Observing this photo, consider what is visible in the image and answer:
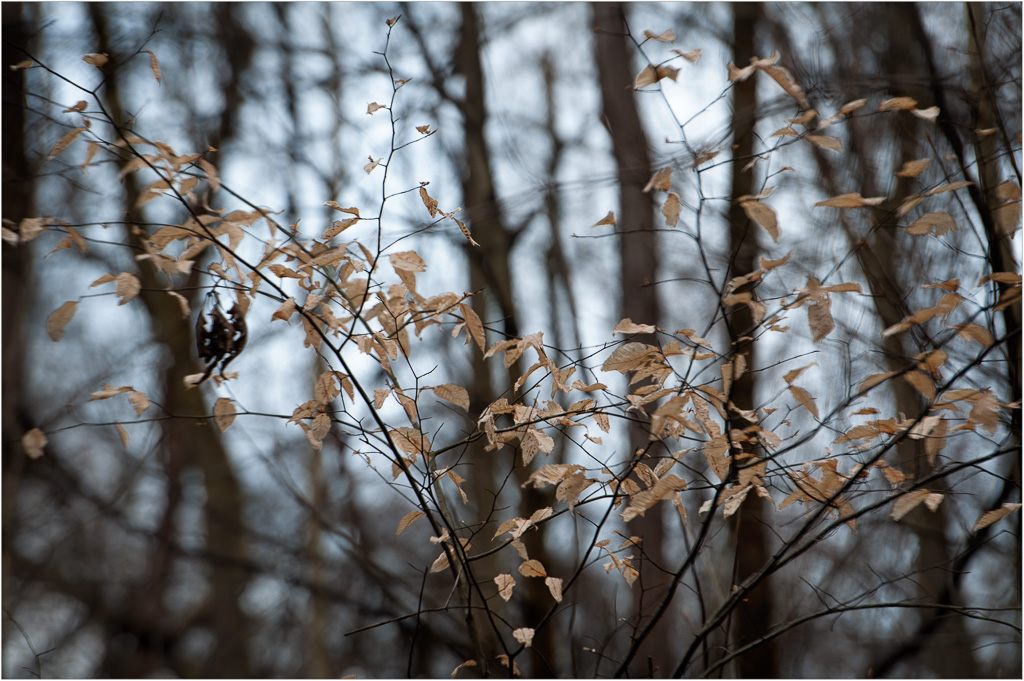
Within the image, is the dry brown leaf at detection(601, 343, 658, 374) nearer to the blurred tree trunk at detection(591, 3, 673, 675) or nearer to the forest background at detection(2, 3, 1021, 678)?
the forest background at detection(2, 3, 1021, 678)

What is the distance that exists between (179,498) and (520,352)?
4220 millimetres

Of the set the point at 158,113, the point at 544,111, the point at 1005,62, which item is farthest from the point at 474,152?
the point at 1005,62

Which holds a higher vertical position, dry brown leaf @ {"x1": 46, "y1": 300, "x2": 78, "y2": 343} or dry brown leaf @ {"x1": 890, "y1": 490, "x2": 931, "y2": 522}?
dry brown leaf @ {"x1": 46, "y1": 300, "x2": 78, "y2": 343}

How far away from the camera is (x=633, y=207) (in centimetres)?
282

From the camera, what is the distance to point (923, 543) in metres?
2.76

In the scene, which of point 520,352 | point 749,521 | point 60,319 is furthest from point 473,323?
point 749,521

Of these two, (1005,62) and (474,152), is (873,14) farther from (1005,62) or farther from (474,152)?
(474,152)

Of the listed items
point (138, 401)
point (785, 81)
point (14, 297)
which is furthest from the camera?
point (14, 297)

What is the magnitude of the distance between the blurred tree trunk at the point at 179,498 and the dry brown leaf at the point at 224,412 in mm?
2839

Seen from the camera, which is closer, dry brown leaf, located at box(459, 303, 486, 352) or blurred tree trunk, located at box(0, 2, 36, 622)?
dry brown leaf, located at box(459, 303, 486, 352)

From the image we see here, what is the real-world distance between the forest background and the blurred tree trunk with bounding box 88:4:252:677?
34 millimetres

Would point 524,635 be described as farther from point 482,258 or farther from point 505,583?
point 482,258

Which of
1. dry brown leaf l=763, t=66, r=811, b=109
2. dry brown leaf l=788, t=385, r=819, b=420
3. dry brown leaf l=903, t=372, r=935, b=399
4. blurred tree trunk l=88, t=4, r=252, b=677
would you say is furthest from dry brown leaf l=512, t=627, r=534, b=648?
blurred tree trunk l=88, t=4, r=252, b=677

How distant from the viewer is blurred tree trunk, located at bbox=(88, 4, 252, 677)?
4277mm
